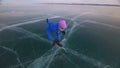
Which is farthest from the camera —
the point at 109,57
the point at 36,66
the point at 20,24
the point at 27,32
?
the point at 20,24

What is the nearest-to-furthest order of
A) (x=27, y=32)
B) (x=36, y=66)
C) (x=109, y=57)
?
1. (x=36, y=66)
2. (x=109, y=57)
3. (x=27, y=32)

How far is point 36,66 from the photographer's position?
4410 mm

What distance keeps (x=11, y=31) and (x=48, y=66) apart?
277 centimetres

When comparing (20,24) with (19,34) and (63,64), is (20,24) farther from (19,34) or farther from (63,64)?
(63,64)

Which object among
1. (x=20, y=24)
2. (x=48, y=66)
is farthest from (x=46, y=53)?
(x=20, y=24)

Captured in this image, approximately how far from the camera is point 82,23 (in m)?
7.87

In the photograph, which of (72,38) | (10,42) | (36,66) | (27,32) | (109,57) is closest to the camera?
(36,66)

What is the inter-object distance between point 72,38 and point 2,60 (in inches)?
91.2

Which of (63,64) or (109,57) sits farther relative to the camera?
(109,57)

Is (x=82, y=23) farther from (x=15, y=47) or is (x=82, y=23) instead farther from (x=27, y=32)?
(x=15, y=47)

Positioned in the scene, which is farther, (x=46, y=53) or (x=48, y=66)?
(x=46, y=53)

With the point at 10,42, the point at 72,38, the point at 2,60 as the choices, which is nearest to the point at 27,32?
the point at 10,42

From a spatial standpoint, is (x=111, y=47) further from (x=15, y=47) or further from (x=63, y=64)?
(x=15, y=47)

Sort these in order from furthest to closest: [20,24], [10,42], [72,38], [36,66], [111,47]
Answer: [20,24]
[72,38]
[10,42]
[111,47]
[36,66]
